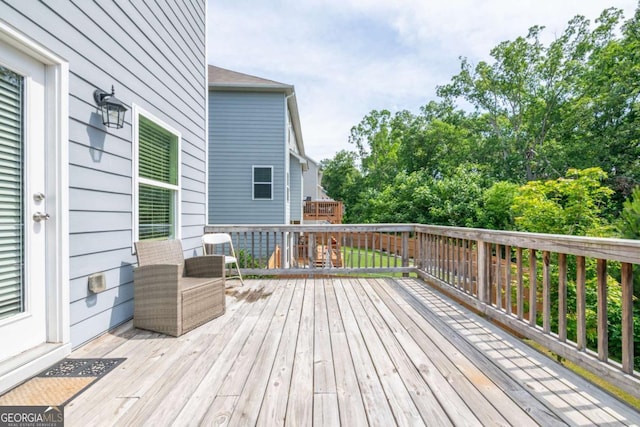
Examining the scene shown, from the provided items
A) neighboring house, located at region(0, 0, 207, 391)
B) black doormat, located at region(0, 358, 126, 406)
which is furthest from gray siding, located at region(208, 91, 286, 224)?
black doormat, located at region(0, 358, 126, 406)

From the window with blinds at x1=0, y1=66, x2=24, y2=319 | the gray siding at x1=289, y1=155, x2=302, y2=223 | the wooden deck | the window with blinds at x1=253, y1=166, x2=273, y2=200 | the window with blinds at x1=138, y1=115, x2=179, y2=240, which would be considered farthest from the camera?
the gray siding at x1=289, y1=155, x2=302, y2=223

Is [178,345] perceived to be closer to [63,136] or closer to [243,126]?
[63,136]

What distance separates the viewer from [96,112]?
2.34 m

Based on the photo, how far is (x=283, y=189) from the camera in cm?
800

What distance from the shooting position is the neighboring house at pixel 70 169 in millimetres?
1753

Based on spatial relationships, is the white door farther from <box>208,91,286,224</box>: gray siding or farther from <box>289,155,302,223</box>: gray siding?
<box>289,155,302,223</box>: gray siding

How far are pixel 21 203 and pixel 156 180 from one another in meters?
1.46

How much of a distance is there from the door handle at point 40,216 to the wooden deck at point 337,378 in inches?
38.8

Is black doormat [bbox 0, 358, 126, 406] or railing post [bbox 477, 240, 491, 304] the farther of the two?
railing post [bbox 477, 240, 491, 304]

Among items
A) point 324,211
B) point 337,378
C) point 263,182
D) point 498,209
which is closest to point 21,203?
point 337,378

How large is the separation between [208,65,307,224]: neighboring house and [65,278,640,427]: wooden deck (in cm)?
536

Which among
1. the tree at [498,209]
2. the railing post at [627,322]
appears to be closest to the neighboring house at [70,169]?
the railing post at [627,322]

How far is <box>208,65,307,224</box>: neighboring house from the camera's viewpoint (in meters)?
7.81

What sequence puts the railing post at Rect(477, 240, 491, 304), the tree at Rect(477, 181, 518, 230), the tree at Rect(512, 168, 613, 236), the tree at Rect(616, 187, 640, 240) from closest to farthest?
the railing post at Rect(477, 240, 491, 304), the tree at Rect(616, 187, 640, 240), the tree at Rect(512, 168, 613, 236), the tree at Rect(477, 181, 518, 230)
